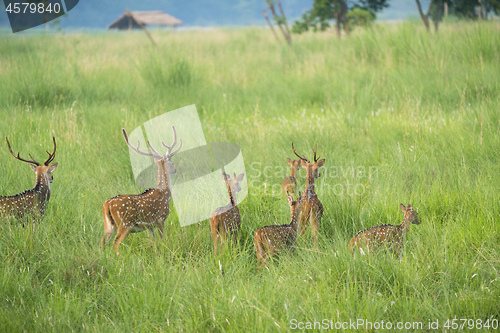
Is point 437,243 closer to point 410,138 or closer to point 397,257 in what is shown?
point 397,257

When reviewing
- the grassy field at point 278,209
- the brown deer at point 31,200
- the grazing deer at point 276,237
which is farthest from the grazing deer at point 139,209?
the grazing deer at point 276,237

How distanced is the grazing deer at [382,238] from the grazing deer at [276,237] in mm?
383

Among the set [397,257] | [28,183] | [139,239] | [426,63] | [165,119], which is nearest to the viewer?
[397,257]

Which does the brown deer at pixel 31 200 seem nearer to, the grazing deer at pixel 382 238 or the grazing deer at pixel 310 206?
the grazing deer at pixel 310 206

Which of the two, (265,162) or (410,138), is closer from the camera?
(265,162)

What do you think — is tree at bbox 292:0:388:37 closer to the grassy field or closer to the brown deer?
the grassy field

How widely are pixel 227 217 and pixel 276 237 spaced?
360 mm

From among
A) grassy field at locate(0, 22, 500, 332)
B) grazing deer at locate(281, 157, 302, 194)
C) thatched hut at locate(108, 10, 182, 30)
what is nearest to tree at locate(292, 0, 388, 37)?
grassy field at locate(0, 22, 500, 332)

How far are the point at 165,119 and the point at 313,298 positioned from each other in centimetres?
440

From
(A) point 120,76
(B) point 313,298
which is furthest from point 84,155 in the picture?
(A) point 120,76

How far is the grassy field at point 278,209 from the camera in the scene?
2.77m

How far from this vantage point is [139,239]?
356cm

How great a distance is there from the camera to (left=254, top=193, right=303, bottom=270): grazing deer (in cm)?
308

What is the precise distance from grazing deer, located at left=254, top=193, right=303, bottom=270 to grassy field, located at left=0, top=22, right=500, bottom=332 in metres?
0.11
